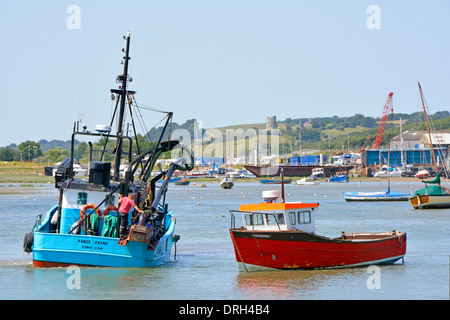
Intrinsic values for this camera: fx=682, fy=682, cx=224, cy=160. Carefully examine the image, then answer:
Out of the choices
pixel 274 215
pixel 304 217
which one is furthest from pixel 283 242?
pixel 304 217

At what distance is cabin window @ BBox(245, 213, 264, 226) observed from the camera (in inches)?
973

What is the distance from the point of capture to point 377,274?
2494cm

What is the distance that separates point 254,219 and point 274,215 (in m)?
0.81

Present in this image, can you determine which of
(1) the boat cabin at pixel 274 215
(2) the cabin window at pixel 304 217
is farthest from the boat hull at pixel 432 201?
(1) the boat cabin at pixel 274 215

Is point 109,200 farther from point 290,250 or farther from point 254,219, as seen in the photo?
point 290,250

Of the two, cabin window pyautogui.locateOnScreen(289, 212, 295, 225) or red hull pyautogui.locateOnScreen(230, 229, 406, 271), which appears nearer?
red hull pyautogui.locateOnScreen(230, 229, 406, 271)

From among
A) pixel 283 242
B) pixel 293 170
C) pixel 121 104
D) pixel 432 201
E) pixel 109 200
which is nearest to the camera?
pixel 283 242

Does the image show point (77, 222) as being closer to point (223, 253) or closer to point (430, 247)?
point (223, 253)

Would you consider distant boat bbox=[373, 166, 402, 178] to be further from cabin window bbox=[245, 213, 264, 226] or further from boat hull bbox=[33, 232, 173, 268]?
boat hull bbox=[33, 232, 173, 268]

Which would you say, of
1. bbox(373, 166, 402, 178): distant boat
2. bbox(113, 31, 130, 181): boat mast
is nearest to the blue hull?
bbox(113, 31, 130, 181): boat mast

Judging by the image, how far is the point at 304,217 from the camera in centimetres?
2536
